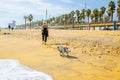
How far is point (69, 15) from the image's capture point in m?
134

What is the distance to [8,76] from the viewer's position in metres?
8.92

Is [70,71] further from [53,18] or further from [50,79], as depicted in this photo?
[53,18]

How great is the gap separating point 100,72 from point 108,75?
1.57 ft

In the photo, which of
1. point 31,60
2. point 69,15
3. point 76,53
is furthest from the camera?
point 69,15

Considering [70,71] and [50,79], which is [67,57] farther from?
[50,79]

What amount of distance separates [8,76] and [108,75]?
3.25 metres

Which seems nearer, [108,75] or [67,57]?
[108,75]

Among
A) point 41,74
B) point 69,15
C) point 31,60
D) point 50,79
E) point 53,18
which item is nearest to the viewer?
point 50,79

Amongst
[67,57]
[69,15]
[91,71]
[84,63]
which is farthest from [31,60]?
[69,15]

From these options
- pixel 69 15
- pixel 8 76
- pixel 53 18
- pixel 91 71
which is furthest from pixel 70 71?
pixel 53 18

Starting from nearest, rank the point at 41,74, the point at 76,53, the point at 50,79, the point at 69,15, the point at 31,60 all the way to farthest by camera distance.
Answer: the point at 50,79 → the point at 41,74 → the point at 31,60 → the point at 76,53 → the point at 69,15

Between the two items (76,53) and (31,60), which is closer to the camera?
(31,60)

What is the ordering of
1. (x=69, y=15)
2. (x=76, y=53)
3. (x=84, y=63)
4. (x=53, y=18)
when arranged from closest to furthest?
(x=84, y=63) → (x=76, y=53) → (x=69, y=15) → (x=53, y=18)

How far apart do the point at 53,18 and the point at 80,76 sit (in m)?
153
